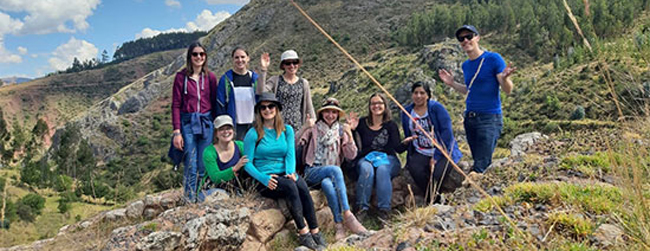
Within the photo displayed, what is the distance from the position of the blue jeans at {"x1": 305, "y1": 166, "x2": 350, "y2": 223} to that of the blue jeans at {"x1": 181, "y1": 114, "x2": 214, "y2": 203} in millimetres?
1708

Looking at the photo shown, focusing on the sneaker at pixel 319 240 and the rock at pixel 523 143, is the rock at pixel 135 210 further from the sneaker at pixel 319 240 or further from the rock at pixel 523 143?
the rock at pixel 523 143

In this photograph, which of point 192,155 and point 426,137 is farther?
point 426,137

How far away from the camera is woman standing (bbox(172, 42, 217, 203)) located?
5.25 meters

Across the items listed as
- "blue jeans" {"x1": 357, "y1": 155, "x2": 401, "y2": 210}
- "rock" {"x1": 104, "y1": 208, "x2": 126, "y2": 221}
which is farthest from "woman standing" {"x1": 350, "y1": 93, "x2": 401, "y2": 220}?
"rock" {"x1": 104, "y1": 208, "x2": 126, "y2": 221}

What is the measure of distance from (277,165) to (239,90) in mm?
1353

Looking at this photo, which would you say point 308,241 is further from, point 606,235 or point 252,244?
point 606,235

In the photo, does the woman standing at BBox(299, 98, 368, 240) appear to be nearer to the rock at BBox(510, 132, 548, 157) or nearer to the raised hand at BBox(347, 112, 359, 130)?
the raised hand at BBox(347, 112, 359, 130)

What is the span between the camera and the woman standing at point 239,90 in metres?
5.50

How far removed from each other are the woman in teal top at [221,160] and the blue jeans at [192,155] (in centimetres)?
14

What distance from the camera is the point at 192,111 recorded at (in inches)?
208

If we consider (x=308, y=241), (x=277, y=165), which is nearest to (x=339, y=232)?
(x=308, y=241)

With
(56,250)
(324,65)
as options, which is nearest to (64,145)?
(324,65)

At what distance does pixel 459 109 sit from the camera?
106 ft

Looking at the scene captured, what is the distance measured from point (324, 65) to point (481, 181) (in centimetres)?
6205
